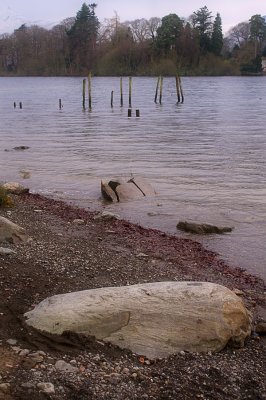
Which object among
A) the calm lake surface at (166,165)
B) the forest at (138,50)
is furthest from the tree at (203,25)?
the calm lake surface at (166,165)

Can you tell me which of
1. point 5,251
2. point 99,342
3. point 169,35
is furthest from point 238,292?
point 169,35

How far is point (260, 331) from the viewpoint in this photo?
20.1 feet

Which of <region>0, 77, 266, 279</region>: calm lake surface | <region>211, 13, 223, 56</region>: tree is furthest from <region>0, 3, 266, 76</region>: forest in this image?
<region>0, 77, 266, 279</region>: calm lake surface

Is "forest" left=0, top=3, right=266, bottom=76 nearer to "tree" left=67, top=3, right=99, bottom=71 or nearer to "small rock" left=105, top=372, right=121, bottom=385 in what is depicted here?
"tree" left=67, top=3, right=99, bottom=71

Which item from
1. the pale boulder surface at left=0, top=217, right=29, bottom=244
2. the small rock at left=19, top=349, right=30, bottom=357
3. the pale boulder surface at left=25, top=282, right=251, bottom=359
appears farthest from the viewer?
the pale boulder surface at left=0, top=217, right=29, bottom=244

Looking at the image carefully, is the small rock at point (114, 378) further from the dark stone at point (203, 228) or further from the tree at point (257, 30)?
the tree at point (257, 30)

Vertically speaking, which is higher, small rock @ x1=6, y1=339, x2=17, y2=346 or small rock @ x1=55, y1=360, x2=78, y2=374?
small rock @ x1=6, y1=339, x2=17, y2=346

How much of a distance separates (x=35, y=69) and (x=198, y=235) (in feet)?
541

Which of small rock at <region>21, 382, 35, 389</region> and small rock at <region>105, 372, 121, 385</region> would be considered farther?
small rock at <region>105, 372, 121, 385</region>

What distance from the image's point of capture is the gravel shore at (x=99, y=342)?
15.3ft

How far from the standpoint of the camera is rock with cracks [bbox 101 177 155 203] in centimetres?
1488

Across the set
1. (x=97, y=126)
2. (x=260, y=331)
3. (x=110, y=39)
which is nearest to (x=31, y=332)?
(x=260, y=331)

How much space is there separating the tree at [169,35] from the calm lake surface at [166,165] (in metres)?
104

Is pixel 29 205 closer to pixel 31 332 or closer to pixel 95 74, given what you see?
pixel 31 332
